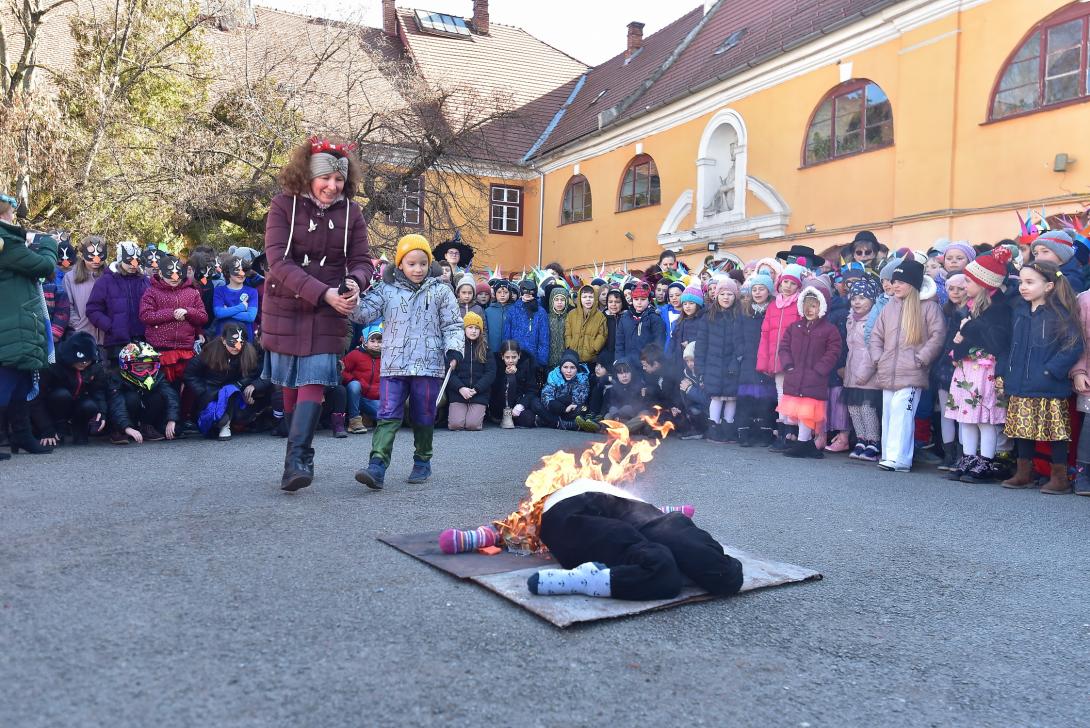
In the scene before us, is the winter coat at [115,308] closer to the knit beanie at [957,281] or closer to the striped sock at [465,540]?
the striped sock at [465,540]

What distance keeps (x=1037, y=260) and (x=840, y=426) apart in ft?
8.95

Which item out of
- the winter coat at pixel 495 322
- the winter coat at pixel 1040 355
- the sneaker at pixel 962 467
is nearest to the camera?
the winter coat at pixel 1040 355

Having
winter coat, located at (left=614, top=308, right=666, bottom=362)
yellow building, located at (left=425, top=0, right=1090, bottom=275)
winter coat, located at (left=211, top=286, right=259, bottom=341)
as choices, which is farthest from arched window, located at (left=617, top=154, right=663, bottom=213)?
winter coat, located at (left=211, top=286, right=259, bottom=341)

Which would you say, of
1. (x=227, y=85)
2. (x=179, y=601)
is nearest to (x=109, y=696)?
(x=179, y=601)

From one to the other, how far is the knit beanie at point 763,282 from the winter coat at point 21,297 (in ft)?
24.2

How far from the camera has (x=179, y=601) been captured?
3557 millimetres

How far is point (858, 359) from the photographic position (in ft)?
29.5

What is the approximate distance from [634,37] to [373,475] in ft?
93.4

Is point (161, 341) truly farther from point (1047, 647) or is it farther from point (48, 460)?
point (1047, 647)

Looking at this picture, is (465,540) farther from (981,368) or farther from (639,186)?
(639,186)

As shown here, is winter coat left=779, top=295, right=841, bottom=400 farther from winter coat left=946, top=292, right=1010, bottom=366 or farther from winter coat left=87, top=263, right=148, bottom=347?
winter coat left=87, top=263, right=148, bottom=347

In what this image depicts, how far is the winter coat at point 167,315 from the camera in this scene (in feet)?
30.1

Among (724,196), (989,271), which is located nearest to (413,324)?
(989,271)

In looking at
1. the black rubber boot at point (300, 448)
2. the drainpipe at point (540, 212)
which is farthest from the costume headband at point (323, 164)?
the drainpipe at point (540, 212)
